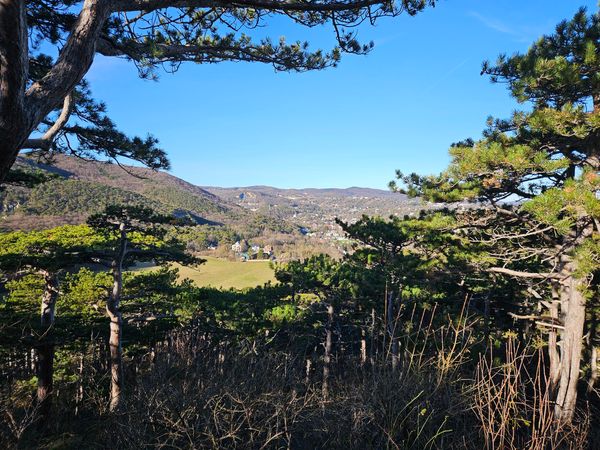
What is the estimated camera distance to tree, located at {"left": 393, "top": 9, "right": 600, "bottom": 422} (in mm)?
5203

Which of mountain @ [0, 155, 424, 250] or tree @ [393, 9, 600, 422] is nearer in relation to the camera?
tree @ [393, 9, 600, 422]

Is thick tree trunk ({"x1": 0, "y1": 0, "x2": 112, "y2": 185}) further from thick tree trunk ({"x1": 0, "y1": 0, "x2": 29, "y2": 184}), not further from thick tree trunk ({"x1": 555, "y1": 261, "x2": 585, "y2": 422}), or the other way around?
thick tree trunk ({"x1": 555, "y1": 261, "x2": 585, "y2": 422})

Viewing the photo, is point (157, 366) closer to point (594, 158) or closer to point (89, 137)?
point (89, 137)

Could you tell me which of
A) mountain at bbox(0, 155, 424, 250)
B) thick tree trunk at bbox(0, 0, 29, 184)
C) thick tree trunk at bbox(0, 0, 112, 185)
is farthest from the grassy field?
thick tree trunk at bbox(0, 0, 29, 184)

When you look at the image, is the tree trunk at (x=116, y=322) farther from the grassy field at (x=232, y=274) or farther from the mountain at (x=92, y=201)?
the grassy field at (x=232, y=274)

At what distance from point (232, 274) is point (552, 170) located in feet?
224

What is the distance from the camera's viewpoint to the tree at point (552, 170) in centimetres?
520

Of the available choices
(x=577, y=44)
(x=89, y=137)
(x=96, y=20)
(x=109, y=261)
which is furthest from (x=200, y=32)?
(x=577, y=44)

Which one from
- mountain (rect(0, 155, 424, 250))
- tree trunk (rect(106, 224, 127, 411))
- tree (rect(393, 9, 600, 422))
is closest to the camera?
tree (rect(393, 9, 600, 422))

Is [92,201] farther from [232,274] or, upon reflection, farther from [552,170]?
[552,170]

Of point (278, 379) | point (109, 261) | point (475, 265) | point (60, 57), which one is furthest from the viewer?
point (109, 261)

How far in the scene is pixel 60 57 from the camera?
2305mm

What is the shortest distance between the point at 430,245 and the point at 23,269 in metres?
9.76

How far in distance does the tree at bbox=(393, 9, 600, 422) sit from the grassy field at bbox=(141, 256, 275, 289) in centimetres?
5711
